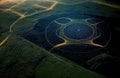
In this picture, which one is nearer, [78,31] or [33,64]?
[33,64]

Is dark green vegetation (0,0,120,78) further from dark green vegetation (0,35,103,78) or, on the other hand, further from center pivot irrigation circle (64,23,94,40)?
center pivot irrigation circle (64,23,94,40)

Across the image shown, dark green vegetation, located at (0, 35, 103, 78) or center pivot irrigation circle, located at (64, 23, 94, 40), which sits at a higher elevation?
center pivot irrigation circle, located at (64, 23, 94, 40)

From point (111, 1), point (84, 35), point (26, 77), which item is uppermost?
point (111, 1)

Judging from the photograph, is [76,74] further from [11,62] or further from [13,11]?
[13,11]

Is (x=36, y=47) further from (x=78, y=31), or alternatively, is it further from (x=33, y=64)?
(x=78, y=31)

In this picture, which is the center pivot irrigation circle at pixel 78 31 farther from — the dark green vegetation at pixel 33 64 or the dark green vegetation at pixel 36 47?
the dark green vegetation at pixel 33 64

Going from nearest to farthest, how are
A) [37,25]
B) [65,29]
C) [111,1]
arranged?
[65,29] < [37,25] < [111,1]

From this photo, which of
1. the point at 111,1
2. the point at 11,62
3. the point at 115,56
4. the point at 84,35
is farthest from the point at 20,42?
the point at 111,1

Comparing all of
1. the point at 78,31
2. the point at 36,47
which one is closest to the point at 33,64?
the point at 36,47

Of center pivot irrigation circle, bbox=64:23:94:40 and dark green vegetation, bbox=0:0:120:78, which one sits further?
center pivot irrigation circle, bbox=64:23:94:40

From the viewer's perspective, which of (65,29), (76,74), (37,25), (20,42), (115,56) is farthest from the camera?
(37,25)

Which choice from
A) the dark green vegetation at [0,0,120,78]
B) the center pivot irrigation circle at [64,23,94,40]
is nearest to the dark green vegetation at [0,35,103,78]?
the dark green vegetation at [0,0,120,78]
